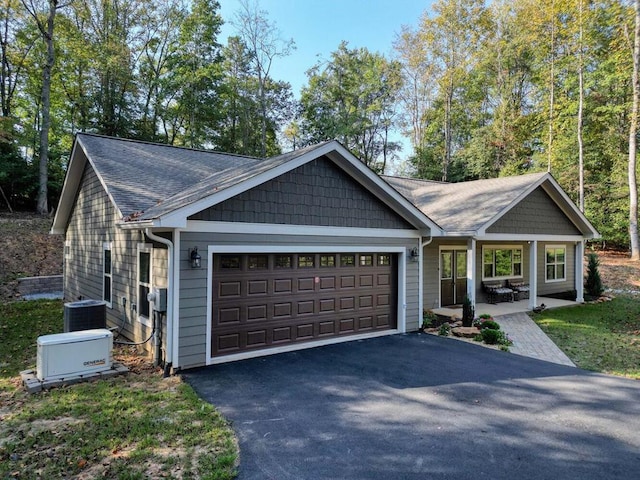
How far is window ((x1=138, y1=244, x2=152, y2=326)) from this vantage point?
7409 millimetres

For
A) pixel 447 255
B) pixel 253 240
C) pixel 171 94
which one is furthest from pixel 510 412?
pixel 171 94

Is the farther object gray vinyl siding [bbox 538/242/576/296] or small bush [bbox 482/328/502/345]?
gray vinyl siding [bbox 538/242/576/296]

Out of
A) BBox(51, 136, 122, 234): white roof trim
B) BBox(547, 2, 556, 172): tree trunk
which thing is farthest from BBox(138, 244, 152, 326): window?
BBox(547, 2, 556, 172): tree trunk

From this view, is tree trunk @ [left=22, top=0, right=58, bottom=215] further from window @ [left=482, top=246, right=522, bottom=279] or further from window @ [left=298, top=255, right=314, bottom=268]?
window @ [left=482, top=246, right=522, bottom=279]

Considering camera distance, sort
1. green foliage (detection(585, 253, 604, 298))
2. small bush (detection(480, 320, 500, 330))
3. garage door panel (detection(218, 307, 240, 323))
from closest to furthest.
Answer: garage door panel (detection(218, 307, 240, 323)), small bush (detection(480, 320, 500, 330)), green foliage (detection(585, 253, 604, 298))

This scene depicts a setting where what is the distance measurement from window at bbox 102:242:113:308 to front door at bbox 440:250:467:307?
9.56 m

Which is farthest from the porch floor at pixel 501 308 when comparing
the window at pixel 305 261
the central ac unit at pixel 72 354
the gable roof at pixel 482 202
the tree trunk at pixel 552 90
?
the tree trunk at pixel 552 90

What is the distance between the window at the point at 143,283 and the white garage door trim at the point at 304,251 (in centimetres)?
155

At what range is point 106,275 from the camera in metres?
9.49

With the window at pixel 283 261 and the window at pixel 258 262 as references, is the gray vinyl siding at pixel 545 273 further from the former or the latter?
the window at pixel 258 262

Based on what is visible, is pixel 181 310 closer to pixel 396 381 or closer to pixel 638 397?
pixel 396 381

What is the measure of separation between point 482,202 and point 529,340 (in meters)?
5.18

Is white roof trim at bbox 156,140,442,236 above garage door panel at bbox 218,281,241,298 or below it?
above

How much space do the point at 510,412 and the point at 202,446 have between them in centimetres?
382
